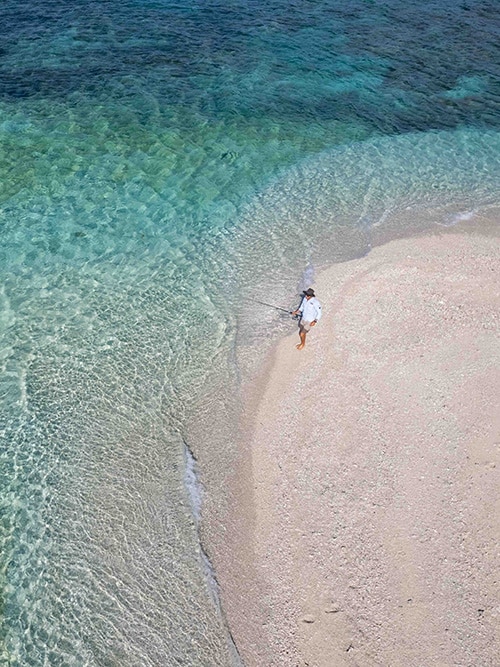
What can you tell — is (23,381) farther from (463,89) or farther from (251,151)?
(463,89)

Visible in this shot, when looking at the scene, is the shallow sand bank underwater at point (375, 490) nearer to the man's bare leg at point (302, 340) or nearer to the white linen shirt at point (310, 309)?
the man's bare leg at point (302, 340)

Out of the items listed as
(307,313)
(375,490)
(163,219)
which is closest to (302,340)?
(307,313)

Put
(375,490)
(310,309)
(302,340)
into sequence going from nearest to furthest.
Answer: (375,490) → (310,309) → (302,340)

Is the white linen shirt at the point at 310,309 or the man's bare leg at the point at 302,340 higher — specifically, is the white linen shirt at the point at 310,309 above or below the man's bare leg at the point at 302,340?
above

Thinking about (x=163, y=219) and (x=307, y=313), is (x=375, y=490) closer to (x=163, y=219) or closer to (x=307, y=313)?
(x=307, y=313)

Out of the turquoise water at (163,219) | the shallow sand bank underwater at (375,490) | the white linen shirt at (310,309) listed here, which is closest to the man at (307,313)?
the white linen shirt at (310,309)

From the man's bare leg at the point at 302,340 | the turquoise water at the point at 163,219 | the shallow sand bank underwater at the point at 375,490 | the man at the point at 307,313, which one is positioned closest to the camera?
the shallow sand bank underwater at the point at 375,490
